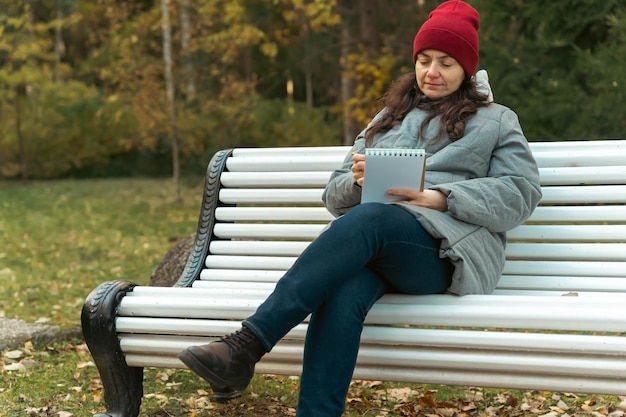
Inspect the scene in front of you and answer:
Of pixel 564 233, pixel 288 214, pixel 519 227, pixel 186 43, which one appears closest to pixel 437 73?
pixel 519 227

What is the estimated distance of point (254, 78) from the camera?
1386cm

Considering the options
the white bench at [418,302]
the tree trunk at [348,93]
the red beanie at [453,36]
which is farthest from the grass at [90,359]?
the tree trunk at [348,93]

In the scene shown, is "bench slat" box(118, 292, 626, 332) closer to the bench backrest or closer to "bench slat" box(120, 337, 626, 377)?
"bench slat" box(120, 337, 626, 377)

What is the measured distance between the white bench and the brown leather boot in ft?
0.66

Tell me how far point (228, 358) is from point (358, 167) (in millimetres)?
821

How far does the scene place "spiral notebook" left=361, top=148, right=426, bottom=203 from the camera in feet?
9.89

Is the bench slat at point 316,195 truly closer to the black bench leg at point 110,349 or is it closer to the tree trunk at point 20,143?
the black bench leg at point 110,349

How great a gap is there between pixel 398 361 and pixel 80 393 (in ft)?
5.72

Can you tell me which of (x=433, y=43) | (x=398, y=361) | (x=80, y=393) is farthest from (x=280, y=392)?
(x=433, y=43)

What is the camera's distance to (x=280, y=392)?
412 cm

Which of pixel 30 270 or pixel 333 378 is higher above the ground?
pixel 333 378

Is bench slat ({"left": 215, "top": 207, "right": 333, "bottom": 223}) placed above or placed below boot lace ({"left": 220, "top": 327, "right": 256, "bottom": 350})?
above

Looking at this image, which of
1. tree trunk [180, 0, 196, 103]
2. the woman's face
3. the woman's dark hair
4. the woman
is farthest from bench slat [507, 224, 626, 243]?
tree trunk [180, 0, 196, 103]

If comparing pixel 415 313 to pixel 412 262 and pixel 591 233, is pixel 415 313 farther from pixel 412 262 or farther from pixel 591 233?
pixel 591 233
